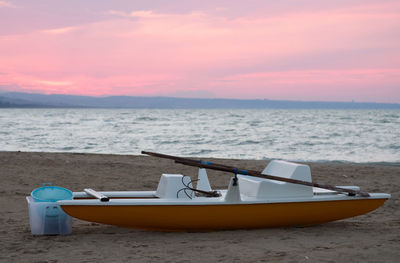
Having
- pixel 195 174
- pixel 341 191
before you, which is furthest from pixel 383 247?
pixel 195 174

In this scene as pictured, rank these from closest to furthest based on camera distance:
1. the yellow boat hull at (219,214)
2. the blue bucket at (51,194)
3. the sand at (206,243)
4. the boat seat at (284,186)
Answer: the sand at (206,243), the yellow boat hull at (219,214), the blue bucket at (51,194), the boat seat at (284,186)

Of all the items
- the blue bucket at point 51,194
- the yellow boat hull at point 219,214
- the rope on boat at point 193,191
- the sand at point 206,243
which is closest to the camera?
the sand at point 206,243

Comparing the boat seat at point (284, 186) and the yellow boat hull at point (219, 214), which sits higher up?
the boat seat at point (284, 186)

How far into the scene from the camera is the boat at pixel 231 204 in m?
5.88

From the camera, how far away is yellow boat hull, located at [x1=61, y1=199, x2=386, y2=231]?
5859 mm

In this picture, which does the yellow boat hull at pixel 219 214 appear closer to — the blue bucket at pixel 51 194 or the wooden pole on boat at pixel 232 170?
the wooden pole on boat at pixel 232 170

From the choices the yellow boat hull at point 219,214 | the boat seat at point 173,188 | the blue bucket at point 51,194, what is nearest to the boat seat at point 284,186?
the yellow boat hull at point 219,214

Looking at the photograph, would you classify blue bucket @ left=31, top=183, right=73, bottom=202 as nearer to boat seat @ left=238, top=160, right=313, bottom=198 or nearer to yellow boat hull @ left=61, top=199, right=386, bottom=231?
yellow boat hull @ left=61, top=199, right=386, bottom=231

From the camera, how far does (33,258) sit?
16.6 feet

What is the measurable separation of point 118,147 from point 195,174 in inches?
472

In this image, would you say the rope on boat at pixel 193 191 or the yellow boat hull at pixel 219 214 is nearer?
the yellow boat hull at pixel 219 214

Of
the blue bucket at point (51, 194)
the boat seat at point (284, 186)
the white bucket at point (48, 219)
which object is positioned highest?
the boat seat at point (284, 186)

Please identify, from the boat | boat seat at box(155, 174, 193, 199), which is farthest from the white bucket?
boat seat at box(155, 174, 193, 199)

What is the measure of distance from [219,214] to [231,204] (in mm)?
213
